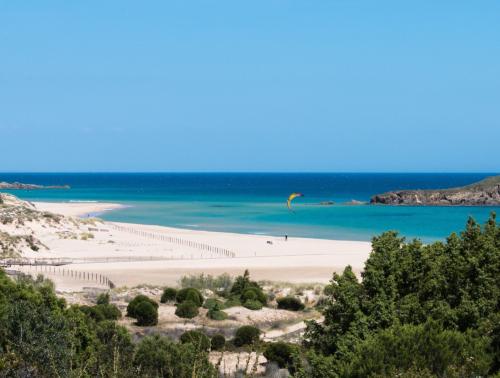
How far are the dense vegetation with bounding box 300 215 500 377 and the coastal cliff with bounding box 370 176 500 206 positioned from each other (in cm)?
11479

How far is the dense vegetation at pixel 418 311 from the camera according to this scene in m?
11.0

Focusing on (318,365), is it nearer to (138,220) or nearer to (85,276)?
(85,276)

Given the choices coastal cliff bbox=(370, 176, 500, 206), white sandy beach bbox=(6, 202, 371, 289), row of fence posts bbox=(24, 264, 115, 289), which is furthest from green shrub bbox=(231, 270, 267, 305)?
coastal cliff bbox=(370, 176, 500, 206)

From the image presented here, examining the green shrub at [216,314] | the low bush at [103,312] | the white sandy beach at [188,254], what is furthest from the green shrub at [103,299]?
the white sandy beach at [188,254]

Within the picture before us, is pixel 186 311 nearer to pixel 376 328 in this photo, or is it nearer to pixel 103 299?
pixel 103 299

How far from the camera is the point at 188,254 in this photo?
56.2 m

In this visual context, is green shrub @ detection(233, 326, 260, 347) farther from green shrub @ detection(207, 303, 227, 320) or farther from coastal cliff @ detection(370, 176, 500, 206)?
coastal cliff @ detection(370, 176, 500, 206)

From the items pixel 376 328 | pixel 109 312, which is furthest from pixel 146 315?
pixel 376 328

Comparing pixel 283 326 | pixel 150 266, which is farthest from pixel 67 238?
pixel 283 326

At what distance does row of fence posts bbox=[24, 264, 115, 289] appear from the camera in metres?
40.3

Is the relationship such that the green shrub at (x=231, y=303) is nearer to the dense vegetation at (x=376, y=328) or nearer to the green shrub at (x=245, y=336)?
the green shrub at (x=245, y=336)

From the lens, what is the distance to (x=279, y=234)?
75.3 m

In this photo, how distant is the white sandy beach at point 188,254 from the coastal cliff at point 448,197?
6356cm

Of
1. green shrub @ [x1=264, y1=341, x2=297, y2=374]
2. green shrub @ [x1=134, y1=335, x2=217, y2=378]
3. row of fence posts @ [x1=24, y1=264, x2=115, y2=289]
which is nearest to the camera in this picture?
green shrub @ [x1=134, y1=335, x2=217, y2=378]
